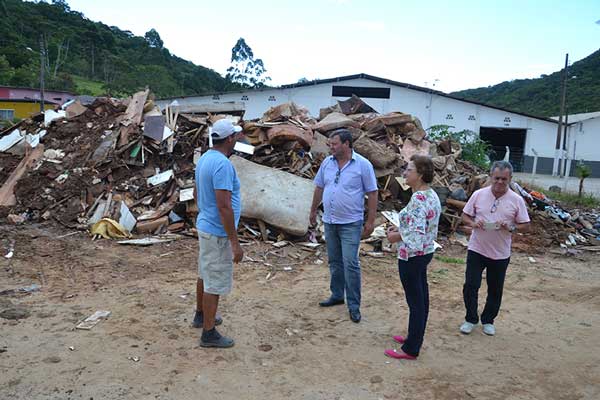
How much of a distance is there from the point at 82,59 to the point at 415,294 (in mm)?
65971

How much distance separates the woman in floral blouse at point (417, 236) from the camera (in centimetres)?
349

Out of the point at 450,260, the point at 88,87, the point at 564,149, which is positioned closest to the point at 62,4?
the point at 88,87

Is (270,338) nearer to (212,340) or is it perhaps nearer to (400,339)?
(212,340)

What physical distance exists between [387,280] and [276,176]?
2662 millimetres

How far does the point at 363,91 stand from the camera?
28859 mm

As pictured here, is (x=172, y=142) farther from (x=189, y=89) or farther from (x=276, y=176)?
(x=189, y=89)

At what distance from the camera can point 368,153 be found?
870 cm

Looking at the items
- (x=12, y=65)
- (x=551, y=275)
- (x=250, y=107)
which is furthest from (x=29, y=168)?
(x=12, y=65)

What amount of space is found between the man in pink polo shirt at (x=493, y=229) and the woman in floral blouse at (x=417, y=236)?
0.72 metres

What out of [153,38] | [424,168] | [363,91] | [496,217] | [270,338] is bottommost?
[270,338]

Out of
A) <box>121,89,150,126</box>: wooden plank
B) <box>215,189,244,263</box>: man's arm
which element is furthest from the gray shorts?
<box>121,89,150,126</box>: wooden plank

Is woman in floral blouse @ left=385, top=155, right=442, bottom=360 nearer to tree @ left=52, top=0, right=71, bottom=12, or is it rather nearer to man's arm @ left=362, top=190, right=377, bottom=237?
man's arm @ left=362, top=190, right=377, bottom=237

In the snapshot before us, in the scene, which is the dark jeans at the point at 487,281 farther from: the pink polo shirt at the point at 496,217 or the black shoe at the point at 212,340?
the black shoe at the point at 212,340

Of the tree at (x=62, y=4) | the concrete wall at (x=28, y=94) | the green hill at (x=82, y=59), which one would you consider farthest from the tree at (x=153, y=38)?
the concrete wall at (x=28, y=94)
